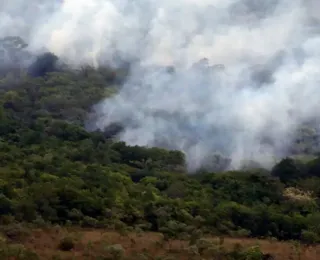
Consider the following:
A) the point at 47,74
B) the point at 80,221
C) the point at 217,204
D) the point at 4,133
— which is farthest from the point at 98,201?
the point at 47,74

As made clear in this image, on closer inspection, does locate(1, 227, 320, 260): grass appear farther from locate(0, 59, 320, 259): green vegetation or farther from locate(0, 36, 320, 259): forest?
locate(0, 59, 320, 259): green vegetation

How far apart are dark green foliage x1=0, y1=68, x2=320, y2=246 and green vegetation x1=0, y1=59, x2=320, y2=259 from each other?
0.04 meters

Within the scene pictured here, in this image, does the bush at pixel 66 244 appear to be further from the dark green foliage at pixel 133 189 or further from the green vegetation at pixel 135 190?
the dark green foliage at pixel 133 189

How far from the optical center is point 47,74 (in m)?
60.1

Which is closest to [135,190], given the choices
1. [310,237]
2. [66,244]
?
[310,237]

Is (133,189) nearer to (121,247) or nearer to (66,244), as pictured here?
(66,244)

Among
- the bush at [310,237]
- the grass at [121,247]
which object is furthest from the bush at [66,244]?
the bush at [310,237]

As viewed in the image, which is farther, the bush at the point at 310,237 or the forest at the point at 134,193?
the bush at the point at 310,237

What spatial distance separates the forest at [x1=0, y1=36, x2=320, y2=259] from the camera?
65.8 ft

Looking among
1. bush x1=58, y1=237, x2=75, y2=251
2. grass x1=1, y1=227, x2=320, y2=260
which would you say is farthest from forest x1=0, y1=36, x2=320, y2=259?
grass x1=1, y1=227, x2=320, y2=260

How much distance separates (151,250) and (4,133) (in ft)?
77.0

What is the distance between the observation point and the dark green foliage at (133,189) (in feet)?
69.7

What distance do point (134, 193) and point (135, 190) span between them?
55 centimetres

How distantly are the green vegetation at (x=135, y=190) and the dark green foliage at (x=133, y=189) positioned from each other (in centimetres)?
4
